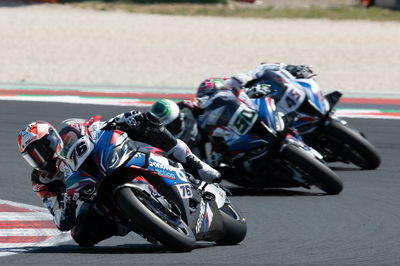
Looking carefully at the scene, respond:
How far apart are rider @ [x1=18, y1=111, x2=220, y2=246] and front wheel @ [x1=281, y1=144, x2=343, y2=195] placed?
268 centimetres

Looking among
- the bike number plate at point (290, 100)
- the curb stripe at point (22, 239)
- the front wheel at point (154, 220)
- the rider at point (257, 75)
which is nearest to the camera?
the front wheel at point (154, 220)

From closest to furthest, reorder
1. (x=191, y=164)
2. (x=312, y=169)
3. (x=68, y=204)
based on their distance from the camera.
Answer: (x=68, y=204) < (x=191, y=164) < (x=312, y=169)

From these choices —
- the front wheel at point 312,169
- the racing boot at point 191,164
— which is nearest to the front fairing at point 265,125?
the front wheel at point 312,169

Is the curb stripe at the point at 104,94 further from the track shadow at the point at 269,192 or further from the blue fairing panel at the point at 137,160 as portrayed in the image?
the blue fairing panel at the point at 137,160

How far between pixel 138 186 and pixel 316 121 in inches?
→ 210

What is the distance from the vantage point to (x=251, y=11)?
32531mm

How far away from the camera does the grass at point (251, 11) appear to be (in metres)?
31.7

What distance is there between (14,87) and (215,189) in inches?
437

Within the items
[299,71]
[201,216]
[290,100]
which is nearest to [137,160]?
[201,216]

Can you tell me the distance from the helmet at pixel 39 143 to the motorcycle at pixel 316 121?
15.7ft

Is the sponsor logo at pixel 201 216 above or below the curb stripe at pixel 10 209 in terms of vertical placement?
above

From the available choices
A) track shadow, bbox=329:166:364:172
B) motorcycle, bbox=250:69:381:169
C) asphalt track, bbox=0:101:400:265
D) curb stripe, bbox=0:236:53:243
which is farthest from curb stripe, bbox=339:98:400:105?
curb stripe, bbox=0:236:53:243

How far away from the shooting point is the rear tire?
12.2 meters

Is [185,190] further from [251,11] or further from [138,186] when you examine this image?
[251,11]
